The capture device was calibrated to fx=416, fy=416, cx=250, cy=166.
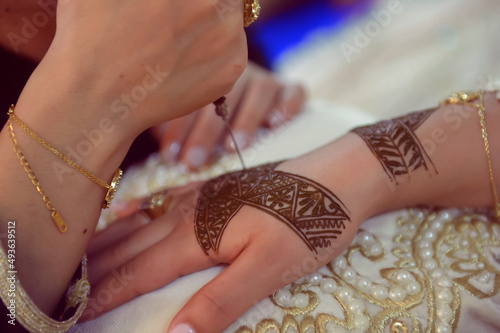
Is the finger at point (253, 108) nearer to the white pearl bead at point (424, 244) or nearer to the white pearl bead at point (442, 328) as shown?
the white pearl bead at point (424, 244)

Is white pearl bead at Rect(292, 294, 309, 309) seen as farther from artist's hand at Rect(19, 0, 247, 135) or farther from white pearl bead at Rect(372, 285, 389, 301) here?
artist's hand at Rect(19, 0, 247, 135)

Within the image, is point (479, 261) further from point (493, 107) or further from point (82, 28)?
point (82, 28)

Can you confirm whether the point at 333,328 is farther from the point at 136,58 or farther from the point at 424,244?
the point at 136,58

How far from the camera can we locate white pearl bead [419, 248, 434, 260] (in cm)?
67

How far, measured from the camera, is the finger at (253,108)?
3.52 feet

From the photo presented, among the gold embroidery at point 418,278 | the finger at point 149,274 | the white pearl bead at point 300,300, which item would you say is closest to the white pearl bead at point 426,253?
the gold embroidery at point 418,278

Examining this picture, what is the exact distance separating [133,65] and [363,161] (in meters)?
0.38

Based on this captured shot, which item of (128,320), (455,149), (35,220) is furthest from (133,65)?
(455,149)

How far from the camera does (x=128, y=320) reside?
2.03 ft

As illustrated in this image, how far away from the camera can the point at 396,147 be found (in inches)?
27.0

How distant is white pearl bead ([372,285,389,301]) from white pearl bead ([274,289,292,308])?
13cm

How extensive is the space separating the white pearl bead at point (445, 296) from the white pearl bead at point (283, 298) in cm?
22

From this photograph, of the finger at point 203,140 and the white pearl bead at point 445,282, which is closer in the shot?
the white pearl bead at point 445,282

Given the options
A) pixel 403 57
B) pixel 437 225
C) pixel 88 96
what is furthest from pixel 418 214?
pixel 403 57
